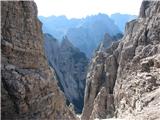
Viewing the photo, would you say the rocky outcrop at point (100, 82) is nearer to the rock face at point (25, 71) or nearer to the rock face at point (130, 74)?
the rock face at point (130, 74)

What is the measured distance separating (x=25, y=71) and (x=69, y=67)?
107m

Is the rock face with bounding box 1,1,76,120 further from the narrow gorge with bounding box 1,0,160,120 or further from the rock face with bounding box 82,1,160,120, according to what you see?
the rock face with bounding box 82,1,160,120

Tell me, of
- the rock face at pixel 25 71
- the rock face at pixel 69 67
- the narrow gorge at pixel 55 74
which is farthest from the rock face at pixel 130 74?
the rock face at pixel 69 67

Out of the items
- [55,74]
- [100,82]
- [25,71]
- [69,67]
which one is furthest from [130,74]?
[69,67]

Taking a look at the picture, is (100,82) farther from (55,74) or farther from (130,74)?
(55,74)

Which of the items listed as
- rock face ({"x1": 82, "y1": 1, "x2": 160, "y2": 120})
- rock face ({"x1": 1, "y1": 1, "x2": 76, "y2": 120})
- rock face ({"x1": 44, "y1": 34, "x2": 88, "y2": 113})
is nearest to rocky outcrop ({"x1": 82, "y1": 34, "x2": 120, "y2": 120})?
rock face ({"x1": 82, "y1": 1, "x2": 160, "y2": 120})

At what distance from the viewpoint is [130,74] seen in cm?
5272

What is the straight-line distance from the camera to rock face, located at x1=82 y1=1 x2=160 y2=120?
3847 cm

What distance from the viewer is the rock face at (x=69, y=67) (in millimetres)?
112550

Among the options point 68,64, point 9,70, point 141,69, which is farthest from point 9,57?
point 68,64

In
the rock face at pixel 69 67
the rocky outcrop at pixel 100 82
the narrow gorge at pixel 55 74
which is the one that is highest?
the narrow gorge at pixel 55 74

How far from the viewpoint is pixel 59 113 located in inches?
869

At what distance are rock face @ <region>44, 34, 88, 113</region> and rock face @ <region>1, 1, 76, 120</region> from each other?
3253 inches

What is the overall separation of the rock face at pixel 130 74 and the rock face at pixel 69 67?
3531 cm
